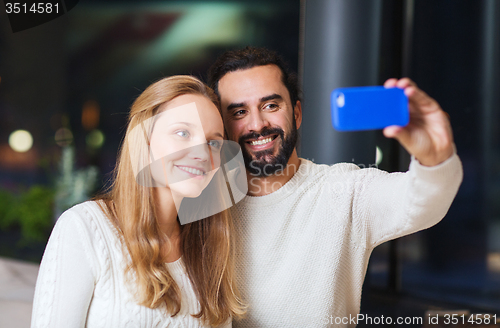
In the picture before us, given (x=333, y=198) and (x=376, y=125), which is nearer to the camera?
(x=376, y=125)

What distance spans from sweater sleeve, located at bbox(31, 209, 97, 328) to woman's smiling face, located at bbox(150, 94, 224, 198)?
0.92 ft

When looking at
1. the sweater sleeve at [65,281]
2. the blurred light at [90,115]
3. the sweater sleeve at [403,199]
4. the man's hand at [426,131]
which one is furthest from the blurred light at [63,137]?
the man's hand at [426,131]

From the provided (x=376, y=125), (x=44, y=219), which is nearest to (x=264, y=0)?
(x=44, y=219)

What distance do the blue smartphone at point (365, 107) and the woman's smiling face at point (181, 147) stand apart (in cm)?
56

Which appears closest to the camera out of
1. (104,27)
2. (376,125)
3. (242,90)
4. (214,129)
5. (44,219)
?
(376,125)

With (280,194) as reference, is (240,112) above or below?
above

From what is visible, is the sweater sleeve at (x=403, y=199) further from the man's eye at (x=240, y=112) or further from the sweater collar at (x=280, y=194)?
the man's eye at (x=240, y=112)

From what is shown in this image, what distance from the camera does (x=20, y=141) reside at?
14.7 ft

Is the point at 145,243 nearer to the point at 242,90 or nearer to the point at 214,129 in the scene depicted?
the point at 214,129

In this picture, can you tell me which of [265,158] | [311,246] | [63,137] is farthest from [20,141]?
[311,246]

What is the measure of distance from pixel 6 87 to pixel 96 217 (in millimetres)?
3948

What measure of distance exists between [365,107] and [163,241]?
80 centimetres

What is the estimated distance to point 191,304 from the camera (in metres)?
1.25

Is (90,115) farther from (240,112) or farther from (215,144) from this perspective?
(215,144)
